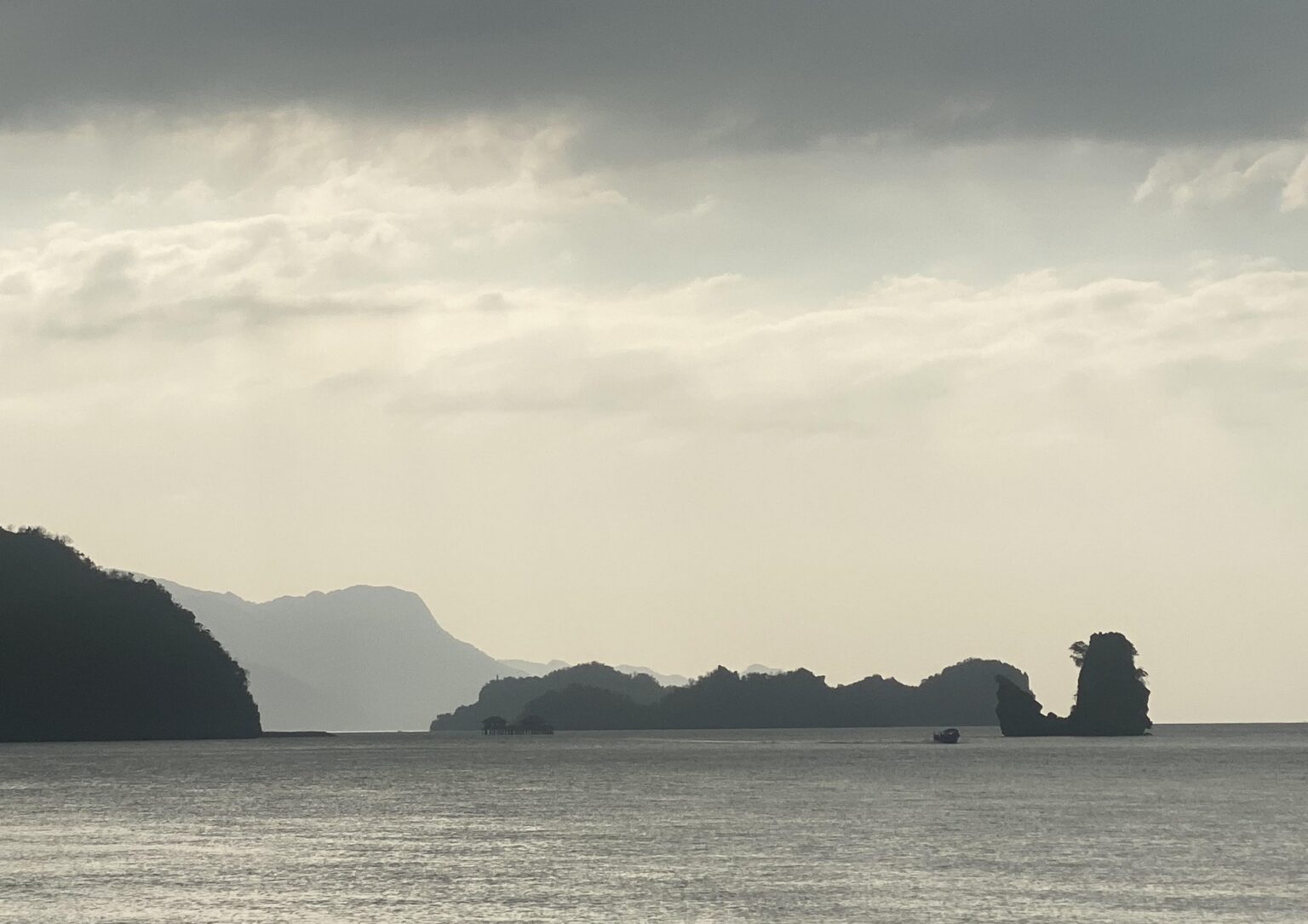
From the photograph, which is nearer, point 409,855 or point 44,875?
point 44,875

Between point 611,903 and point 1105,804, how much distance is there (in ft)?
255

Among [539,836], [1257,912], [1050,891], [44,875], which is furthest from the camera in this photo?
[539,836]

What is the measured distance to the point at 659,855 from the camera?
9806 centimetres

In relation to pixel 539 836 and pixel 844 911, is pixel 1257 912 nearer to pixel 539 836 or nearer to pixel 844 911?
pixel 844 911

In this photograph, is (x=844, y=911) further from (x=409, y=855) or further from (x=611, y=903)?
(x=409, y=855)

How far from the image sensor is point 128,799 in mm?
151750

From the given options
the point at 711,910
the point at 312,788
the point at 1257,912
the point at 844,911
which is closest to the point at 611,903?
the point at 711,910

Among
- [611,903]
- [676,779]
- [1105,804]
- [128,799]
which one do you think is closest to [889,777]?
[676,779]

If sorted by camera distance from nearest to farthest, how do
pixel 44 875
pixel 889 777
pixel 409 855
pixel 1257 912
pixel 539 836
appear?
pixel 1257 912
pixel 44 875
pixel 409 855
pixel 539 836
pixel 889 777

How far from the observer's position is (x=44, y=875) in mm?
86500

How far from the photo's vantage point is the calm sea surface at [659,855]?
245 feet

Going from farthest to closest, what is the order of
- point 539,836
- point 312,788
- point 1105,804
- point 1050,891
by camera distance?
point 312,788
point 1105,804
point 539,836
point 1050,891

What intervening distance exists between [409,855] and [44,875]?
20161 millimetres

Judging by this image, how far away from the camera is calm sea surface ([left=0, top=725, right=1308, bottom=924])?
74.8 metres
